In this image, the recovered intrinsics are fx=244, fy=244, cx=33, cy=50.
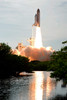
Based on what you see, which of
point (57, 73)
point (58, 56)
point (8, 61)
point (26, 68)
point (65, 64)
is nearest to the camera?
point (65, 64)

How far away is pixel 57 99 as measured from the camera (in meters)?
27.3

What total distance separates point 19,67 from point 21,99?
72321mm

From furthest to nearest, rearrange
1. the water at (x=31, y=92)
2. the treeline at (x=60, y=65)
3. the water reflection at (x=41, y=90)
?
1. the water reflection at (x=41, y=90)
2. the water at (x=31, y=92)
3. the treeline at (x=60, y=65)

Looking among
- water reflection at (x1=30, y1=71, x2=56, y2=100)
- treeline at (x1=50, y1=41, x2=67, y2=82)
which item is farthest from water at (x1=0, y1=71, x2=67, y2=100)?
treeline at (x1=50, y1=41, x2=67, y2=82)

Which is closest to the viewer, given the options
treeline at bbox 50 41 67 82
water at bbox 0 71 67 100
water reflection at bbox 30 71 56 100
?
treeline at bbox 50 41 67 82

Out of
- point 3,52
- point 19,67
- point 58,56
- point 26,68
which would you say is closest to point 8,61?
point 3,52

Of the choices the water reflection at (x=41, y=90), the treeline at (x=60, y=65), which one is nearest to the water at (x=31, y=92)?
the water reflection at (x=41, y=90)

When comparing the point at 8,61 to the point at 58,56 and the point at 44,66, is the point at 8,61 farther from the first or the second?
the point at 44,66

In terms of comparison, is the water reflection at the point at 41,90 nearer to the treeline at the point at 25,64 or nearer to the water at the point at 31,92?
the water at the point at 31,92

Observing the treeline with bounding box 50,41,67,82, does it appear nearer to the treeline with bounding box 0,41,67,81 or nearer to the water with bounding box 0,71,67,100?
the treeline with bounding box 0,41,67,81

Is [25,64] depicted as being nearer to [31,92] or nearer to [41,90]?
[41,90]

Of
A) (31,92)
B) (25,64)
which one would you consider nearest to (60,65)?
(31,92)

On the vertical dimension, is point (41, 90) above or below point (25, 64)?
below

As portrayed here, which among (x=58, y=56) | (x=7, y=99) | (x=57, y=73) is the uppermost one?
(x=58, y=56)
